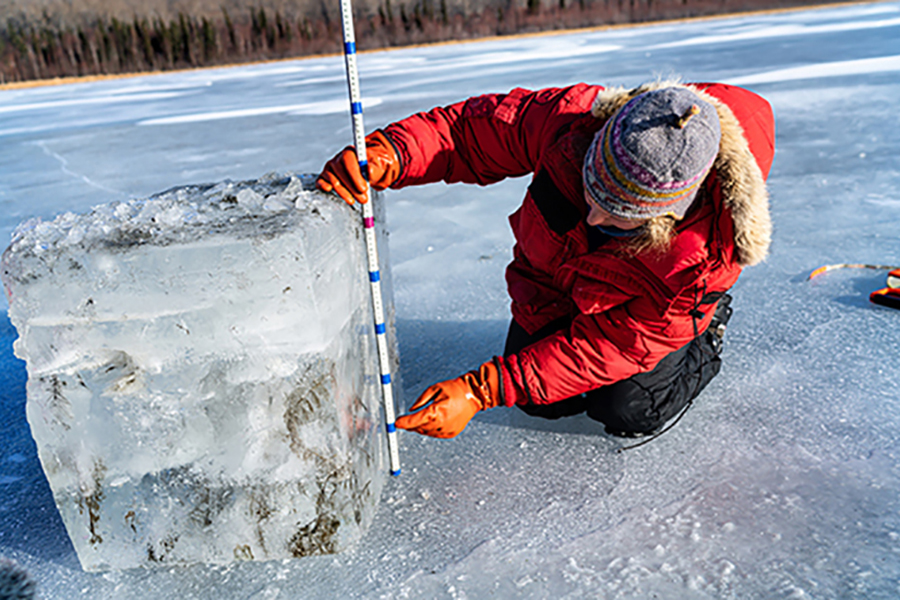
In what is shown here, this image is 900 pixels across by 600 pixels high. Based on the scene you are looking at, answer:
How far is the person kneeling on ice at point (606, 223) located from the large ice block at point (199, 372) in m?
0.22

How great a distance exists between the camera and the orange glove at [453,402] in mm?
1528

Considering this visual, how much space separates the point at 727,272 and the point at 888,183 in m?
2.61

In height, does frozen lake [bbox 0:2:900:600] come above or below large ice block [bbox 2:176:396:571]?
below

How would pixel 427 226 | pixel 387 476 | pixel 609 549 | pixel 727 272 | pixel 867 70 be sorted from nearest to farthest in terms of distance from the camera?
pixel 609 549, pixel 727 272, pixel 387 476, pixel 427 226, pixel 867 70

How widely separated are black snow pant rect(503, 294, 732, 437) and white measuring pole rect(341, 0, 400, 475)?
43 centimetres

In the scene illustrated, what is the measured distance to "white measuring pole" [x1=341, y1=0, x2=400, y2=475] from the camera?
152 cm

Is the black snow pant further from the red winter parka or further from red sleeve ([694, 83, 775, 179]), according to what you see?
red sleeve ([694, 83, 775, 179])

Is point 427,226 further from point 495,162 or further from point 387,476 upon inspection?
point 387,476

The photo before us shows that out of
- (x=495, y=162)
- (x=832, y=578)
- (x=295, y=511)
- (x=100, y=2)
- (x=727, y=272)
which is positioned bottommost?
(x=832, y=578)

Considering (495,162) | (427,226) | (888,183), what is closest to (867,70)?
(888,183)

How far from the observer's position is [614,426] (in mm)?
1795

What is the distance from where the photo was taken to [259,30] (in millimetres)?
13594

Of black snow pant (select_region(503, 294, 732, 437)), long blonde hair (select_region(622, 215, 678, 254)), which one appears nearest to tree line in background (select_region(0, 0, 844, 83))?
black snow pant (select_region(503, 294, 732, 437))

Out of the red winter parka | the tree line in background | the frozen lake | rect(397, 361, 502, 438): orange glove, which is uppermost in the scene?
the tree line in background
